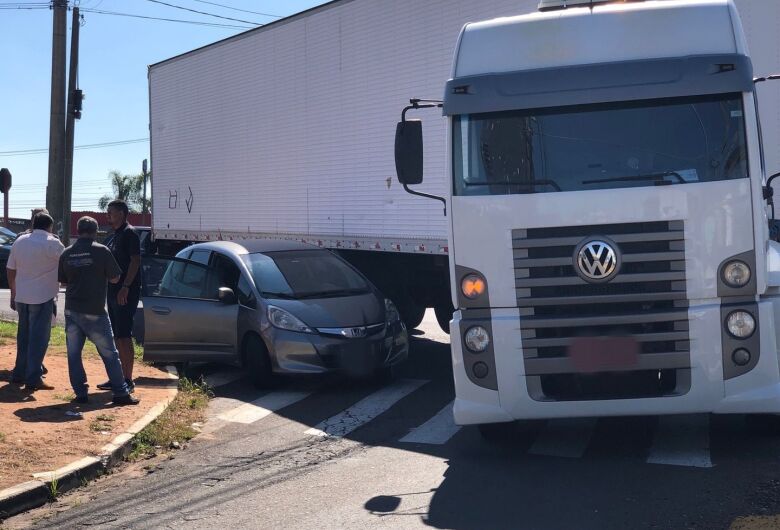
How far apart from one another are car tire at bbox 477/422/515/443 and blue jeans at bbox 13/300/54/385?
14.7 feet

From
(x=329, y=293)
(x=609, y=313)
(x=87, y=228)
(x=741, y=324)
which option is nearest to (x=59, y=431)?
(x=87, y=228)

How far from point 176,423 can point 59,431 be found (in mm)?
1037

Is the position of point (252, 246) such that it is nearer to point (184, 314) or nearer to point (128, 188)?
point (184, 314)

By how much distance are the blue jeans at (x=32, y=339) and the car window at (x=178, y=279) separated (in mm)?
1916

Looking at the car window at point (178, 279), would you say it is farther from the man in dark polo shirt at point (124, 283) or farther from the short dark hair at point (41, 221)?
the short dark hair at point (41, 221)

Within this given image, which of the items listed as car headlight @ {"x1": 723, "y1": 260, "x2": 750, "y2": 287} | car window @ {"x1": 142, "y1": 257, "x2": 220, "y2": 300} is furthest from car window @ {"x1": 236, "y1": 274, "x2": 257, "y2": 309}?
car headlight @ {"x1": 723, "y1": 260, "x2": 750, "y2": 287}

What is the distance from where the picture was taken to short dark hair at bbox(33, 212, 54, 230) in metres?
9.02

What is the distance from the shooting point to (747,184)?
6180 millimetres

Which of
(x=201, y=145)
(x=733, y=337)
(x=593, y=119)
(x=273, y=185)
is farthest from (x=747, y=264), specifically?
(x=201, y=145)

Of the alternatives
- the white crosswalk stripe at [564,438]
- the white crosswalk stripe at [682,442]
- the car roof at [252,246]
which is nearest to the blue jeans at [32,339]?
the car roof at [252,246]

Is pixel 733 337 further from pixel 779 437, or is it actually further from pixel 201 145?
pixel 201 145

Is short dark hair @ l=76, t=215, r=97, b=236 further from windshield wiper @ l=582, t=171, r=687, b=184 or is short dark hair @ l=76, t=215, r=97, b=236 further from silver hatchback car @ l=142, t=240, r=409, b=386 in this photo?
windshield wiper @ l=582, t=171, r=687, b=184

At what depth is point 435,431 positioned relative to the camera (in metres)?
7.79

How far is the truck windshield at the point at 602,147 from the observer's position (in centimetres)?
631
